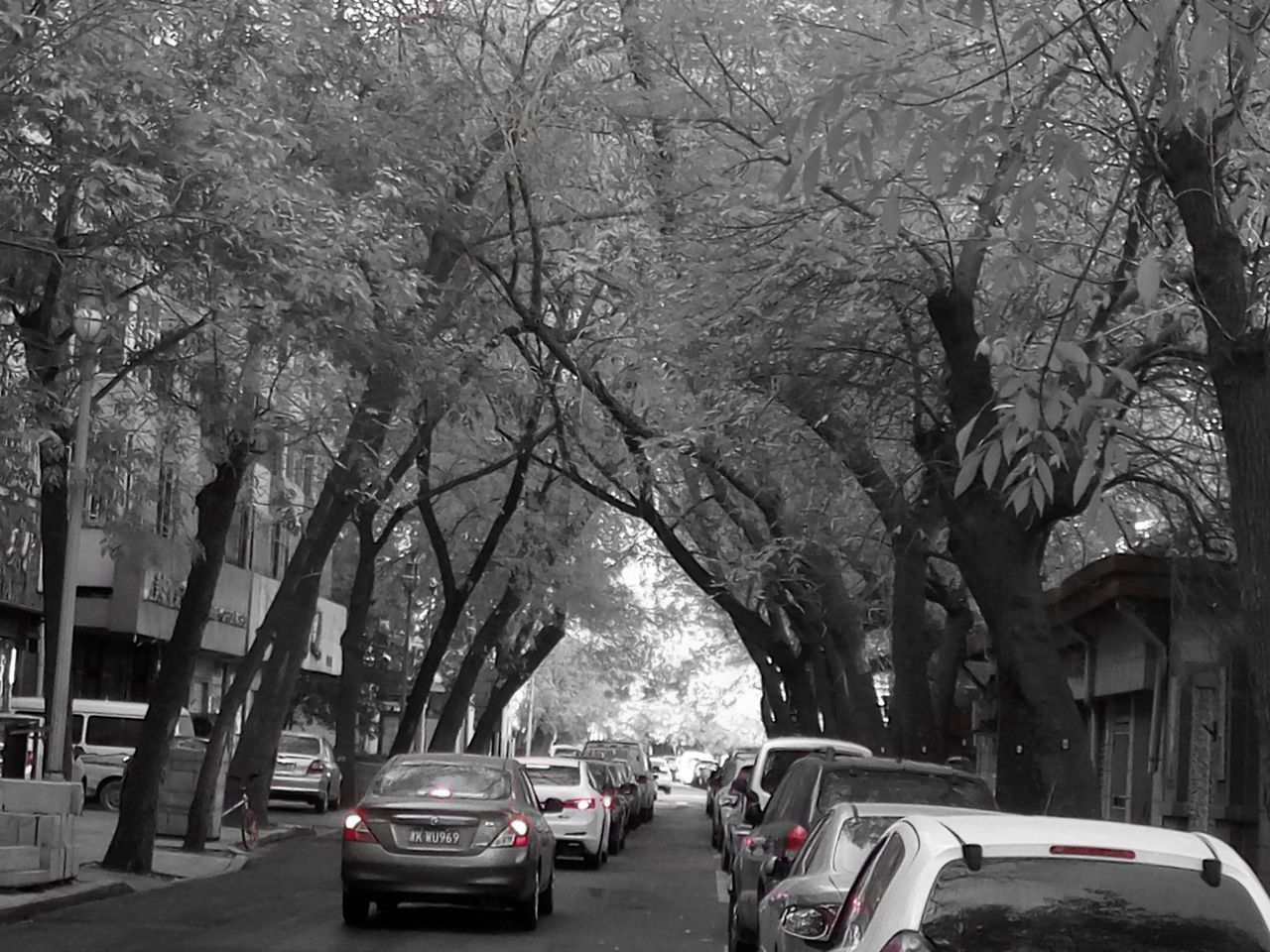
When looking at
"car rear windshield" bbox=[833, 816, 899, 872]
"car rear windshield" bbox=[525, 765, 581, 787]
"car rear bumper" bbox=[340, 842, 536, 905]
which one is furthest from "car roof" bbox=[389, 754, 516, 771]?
"car rear windshield" bbox=[525, 765, 581, 787]

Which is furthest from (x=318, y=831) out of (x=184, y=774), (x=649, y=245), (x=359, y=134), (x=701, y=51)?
(x=701, y=51)

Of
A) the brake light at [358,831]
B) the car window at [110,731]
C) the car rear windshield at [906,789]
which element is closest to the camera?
the car rear windshield at [906,789]

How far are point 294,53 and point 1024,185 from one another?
1223 centimetres

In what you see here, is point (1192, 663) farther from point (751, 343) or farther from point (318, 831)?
point (318, 831)

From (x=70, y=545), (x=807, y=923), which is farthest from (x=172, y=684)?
(x=807, y=923)

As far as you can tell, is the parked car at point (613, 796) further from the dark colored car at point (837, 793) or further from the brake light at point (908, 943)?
the brake light at point (908, 943)

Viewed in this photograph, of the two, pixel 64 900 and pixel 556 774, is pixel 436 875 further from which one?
pixel 556 774

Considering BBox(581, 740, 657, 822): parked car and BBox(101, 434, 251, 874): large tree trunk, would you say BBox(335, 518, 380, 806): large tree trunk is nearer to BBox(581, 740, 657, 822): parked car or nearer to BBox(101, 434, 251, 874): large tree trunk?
BBox(581, 740, 657, 822): parked car

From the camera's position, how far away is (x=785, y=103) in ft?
58.5

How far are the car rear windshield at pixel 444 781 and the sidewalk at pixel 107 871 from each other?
3316 millimetres

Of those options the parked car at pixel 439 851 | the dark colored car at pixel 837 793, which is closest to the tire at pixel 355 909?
the parked car at pixel 439 851

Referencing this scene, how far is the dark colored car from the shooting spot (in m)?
13.4

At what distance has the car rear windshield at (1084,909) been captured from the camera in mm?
6562

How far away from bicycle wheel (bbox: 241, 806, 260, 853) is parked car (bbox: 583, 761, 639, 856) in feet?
16.9
